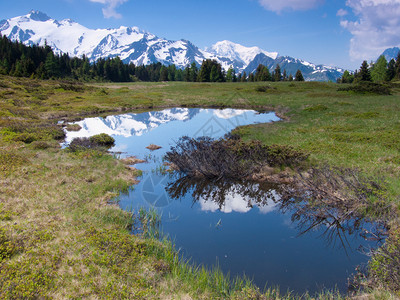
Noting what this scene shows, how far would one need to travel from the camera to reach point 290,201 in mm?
13047

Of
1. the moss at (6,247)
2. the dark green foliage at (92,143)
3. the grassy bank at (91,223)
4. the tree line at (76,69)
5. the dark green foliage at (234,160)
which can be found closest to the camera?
the grassy bank at (91,223)

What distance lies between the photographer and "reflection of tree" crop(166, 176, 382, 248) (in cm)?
1056

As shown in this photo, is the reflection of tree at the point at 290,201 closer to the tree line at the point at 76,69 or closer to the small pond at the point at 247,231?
the small pond at the point at 247,231

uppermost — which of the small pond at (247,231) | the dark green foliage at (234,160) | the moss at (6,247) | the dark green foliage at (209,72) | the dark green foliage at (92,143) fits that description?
the dark green foliage at (209,72)

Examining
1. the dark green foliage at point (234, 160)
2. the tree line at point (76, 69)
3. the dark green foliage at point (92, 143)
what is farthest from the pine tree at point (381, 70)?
the dark green foliage at point (92, 143)

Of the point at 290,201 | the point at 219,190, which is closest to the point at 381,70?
the point at 290,201

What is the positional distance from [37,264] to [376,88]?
6354 centimetres

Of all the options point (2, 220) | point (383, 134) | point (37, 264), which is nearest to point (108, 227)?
point (37, 264)

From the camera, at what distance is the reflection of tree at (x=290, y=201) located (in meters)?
10.6

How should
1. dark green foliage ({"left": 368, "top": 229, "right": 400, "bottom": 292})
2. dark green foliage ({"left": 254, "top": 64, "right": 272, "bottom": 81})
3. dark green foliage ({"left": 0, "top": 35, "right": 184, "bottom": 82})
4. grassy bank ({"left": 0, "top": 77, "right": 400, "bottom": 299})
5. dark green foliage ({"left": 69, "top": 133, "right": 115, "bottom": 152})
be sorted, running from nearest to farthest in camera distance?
dark green foliage ({"left": 368, "top": 229, "right": 400, "bottom": 292})
grassy bank ({"left": 0, "top": 77, "right": 400, "bottom": 299})
dark green foliage ({"left": 69, "top": 133, "right": 115, "bottom": 152})
dark green foliage ({"left": 0, "top": 35, "right": 184, "bottom": 82})
dark green foliage ({"left": 254, "top": 64, "right": 272, "bottom": 81})

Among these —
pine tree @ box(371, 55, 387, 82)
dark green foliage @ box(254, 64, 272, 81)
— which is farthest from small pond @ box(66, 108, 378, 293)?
pine tree @ box(371, 55, 387, 82)

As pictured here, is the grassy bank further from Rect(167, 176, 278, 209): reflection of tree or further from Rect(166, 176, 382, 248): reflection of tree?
Rect(167, 176, 278, 209): reflection of tree

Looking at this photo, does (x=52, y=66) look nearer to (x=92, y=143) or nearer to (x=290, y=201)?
(x=92, y=143)

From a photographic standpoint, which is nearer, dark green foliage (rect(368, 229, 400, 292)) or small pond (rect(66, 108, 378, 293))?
dark green foliage (rect(368, 229, 400, 292))
